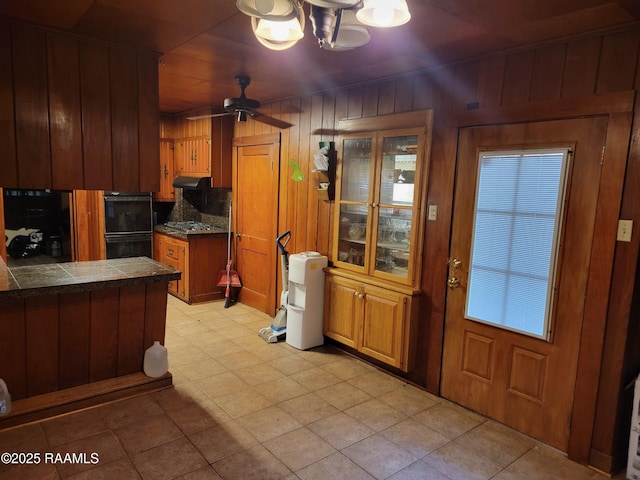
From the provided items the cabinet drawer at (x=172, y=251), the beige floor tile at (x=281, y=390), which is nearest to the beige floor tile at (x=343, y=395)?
the beige floor tile at (x=281, y=390)

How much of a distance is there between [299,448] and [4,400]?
1.71 m

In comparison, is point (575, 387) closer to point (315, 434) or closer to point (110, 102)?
point (315, 434)

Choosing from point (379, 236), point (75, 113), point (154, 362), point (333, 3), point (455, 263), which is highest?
point (333, 3)

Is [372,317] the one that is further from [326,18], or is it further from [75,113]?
[75,113]

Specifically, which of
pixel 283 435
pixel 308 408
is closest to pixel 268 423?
pixel 283 435

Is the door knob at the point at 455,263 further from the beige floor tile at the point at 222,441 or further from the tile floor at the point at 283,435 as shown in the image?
the beige floor tile at the point at 222,441

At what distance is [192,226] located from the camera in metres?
5.80

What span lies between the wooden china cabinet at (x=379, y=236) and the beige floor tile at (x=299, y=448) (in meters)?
1.00

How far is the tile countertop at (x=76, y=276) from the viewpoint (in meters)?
2.50

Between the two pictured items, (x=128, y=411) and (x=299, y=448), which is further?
(x=128, y=411)

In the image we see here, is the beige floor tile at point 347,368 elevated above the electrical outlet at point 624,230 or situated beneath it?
situated beneath

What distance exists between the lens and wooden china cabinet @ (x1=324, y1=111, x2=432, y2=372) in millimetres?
3188

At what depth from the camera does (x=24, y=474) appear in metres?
2.13

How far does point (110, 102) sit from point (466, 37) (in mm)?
2305
